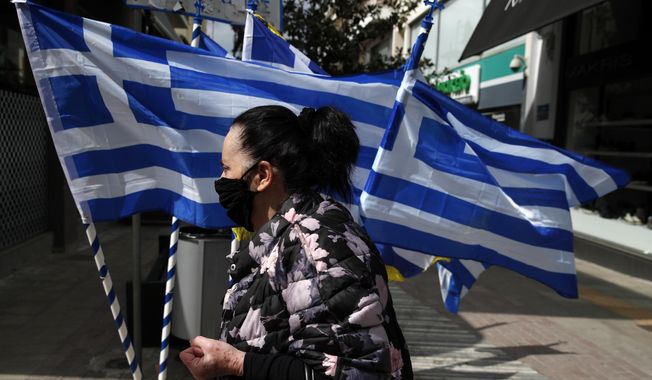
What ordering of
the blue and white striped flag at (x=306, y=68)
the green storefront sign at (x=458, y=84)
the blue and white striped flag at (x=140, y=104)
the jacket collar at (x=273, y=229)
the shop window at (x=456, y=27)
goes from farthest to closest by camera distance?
the green storefront sign at (x=458, y=84)
the shop window at (x=456, y=27)
the blue and white striped flag at (x=306, y=68)
the blue and white striped flag at (x=140, y=104)
the jacket collar at (x=273, y=229)

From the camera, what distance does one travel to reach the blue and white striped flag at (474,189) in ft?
11.5

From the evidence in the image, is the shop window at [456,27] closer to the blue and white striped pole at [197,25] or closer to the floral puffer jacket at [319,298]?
the blue and white striped pole at [197,25]

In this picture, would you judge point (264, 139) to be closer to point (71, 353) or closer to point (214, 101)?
point (214, 101)

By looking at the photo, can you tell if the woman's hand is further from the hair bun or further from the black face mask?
the hair bun

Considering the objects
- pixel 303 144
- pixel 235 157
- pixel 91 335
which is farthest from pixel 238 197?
pixel 91 335

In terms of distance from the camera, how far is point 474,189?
361cm

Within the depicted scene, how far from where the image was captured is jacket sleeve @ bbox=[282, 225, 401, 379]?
148 centimetres

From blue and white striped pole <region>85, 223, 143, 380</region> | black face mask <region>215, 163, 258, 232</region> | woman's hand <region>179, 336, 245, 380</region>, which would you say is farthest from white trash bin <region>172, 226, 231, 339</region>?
woman's hand <region>179, 336, 245, 380</region>

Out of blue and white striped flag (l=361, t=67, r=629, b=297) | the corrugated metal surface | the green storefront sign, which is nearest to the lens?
blue and white striped flag (l=361, t=67, r=629, b=297)

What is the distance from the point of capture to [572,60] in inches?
471

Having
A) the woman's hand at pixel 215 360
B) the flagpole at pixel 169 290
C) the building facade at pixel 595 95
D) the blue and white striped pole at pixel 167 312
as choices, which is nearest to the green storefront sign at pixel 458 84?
the building facade at pixel 595 95

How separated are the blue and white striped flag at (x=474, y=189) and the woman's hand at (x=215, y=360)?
6.48ft

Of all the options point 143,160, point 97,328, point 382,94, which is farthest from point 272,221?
point 97,328

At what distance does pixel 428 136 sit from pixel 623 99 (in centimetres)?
874
